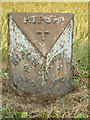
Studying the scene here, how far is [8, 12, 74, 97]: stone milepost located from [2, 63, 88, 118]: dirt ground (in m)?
0.12

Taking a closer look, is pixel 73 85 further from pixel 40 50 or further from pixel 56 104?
pixel 40 50

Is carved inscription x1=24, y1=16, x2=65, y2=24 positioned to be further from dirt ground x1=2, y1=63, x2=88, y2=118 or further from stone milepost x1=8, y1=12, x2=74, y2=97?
dirt ground x1=2, y1=63, x2=88, y2=118

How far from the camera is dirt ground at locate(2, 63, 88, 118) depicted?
78.4 inches

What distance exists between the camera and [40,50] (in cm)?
217

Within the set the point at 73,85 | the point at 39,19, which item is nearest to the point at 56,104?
the point at 73,85

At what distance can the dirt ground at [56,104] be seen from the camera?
78.4 inches

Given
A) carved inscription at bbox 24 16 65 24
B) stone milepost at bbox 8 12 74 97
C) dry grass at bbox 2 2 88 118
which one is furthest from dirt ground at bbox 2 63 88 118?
carved inscription at bbox 24 16 65 24

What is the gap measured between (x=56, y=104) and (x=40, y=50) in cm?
67

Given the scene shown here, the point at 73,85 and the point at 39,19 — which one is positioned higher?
the point at 39,19

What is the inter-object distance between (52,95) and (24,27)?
35.2 inches

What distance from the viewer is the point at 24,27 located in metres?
2.22

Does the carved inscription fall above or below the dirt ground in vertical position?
above

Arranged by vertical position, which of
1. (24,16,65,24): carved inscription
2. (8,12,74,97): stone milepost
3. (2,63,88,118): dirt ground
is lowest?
(2,63,88,118): dirt ground

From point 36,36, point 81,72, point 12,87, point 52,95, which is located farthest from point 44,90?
point 81,72
